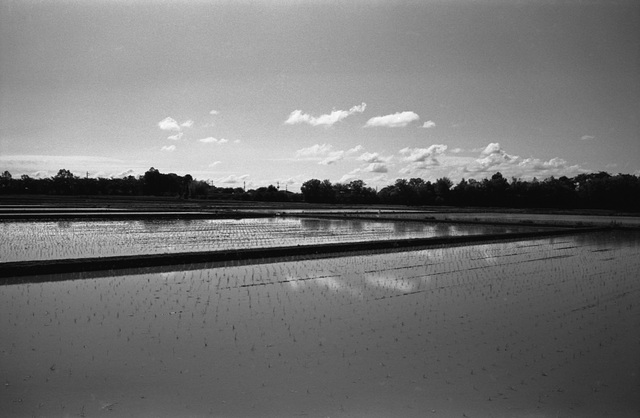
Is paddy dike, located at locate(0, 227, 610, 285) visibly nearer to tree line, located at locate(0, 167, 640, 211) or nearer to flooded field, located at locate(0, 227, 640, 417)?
flooded field, located at locate(0, 227, 640, 417)

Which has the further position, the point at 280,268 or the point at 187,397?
the point at 280,268

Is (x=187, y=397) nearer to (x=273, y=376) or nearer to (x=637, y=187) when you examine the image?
(x=273, y=376)

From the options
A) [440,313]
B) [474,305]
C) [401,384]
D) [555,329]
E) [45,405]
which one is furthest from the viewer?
[474,305]

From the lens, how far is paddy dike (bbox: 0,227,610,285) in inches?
426

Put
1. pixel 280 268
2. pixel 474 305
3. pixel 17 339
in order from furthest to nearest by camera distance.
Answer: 1. pixel 280 268
2. pixel 474 305
3. pixel 17 339

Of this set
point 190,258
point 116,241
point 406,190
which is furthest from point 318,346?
point 406,190

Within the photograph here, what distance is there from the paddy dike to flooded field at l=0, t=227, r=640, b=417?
88 cm

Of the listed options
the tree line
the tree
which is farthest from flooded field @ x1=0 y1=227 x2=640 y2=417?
the tree

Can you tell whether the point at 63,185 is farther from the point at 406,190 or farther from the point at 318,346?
the point at 318,346

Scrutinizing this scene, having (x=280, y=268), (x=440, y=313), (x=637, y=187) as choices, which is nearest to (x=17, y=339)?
(x=440, y=313)

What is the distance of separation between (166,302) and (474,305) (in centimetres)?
528

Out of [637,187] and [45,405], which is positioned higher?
[637,187]

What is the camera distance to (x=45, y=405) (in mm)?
4371

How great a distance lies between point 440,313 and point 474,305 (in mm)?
973
